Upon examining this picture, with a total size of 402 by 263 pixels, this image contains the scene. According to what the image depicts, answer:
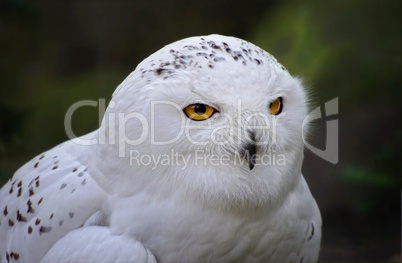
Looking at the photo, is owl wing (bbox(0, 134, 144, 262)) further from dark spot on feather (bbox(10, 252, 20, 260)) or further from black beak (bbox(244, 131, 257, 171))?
black beak (bbox(244, 131, 257, 171))

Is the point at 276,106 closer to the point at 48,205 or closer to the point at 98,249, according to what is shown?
the point at 98,249

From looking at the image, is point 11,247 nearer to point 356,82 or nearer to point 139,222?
point 139,222

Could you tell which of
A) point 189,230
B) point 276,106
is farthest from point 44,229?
point 276,106

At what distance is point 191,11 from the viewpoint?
516 centimetres

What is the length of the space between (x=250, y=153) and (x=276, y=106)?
0.19m

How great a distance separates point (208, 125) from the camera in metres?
1.75

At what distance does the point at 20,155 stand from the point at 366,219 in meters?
2.43

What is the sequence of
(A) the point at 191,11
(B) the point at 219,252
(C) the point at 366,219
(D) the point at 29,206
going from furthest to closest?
(A) the point at 191,11 → (C) the point at 366,219 → (D) the point at 29,206 → (B) the point at 219,252

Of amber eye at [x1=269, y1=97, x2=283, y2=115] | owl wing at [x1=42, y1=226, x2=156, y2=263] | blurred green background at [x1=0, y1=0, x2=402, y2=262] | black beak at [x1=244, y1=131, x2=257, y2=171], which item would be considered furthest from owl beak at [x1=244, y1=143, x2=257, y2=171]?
blurred green background at [x1=0, y1=0, x2=402, y2=262]

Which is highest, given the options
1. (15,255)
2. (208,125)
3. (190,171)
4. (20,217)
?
(208,125)

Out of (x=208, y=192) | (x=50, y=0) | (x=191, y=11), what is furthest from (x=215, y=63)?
(x=50, y=0)

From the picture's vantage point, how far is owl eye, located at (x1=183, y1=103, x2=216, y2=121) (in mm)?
1746

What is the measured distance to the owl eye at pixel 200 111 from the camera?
175 cm

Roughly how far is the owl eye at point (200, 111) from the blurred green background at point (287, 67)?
1.03 meters
